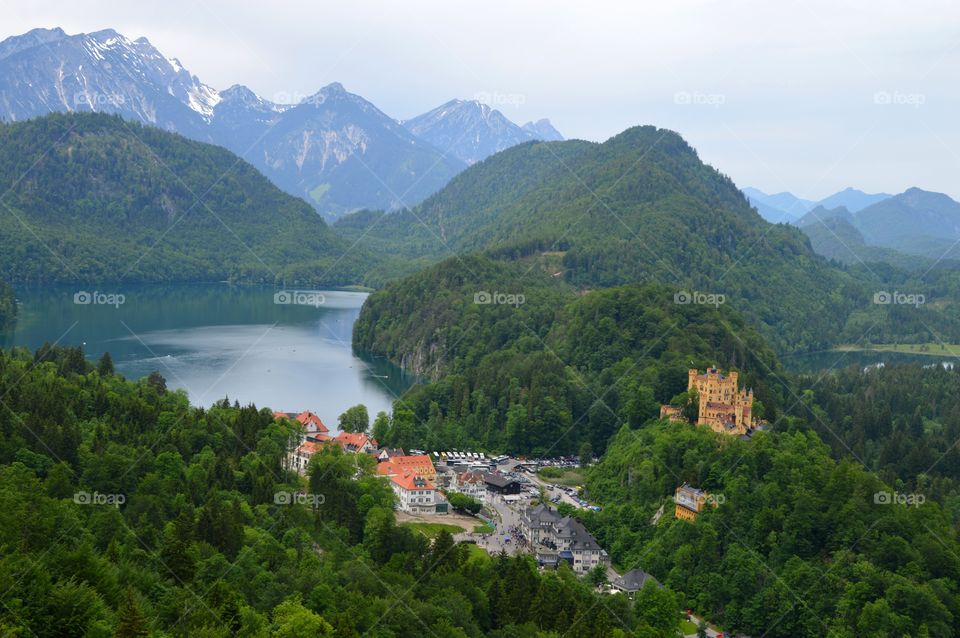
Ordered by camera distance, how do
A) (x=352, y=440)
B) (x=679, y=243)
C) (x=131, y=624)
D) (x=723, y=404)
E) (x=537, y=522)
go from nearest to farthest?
(x=131, y=624), (x=537, y=522), (x=723, y=404), (x=352, y=440), (x=679, y=243)

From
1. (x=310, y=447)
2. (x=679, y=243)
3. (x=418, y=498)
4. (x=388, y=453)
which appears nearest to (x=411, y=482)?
(x=418, y=498)

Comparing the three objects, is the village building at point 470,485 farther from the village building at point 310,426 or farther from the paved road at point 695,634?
the paved road at point 695,634

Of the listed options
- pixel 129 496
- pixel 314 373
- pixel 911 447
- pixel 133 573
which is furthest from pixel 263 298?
pixel 133 573

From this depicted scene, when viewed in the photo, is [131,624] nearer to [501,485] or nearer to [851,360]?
[501,485]

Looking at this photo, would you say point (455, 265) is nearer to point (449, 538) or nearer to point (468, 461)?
point (468, 461)

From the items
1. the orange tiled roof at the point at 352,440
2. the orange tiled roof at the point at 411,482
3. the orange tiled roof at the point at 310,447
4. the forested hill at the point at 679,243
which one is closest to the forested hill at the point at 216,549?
the orange tiled roof at the point at 411,482

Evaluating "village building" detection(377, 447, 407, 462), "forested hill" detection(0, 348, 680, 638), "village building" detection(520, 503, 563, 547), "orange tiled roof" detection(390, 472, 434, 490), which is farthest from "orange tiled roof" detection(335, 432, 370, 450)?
"village building" detection(520, 503, 563, 547)
